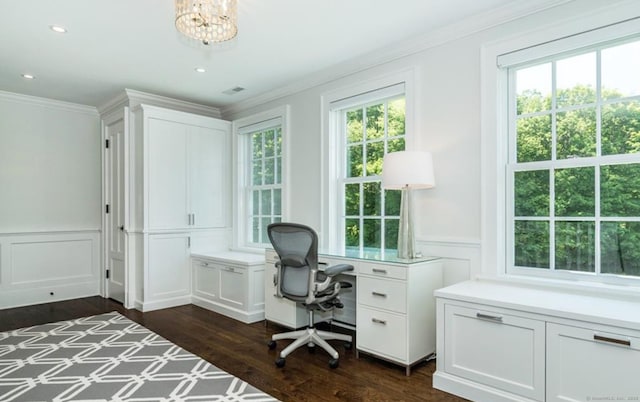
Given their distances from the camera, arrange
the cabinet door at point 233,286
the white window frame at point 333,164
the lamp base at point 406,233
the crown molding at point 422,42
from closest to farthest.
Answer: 1. the crown molding at point 422,42
2. the lamp base at point 406,233
3. the white window frame at point 333,164
4. the cabinet door at point 233,286

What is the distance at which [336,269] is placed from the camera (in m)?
2.88

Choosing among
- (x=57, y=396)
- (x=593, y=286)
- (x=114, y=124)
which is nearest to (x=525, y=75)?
(x=593, y=286)

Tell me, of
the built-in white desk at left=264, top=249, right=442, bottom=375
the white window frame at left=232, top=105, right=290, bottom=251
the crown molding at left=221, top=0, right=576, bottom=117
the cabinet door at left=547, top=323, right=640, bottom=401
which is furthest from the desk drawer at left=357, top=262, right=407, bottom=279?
the white window frame at left=232, top=105, right=290, bottom=251

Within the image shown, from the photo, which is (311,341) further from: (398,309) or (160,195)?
(160,195)

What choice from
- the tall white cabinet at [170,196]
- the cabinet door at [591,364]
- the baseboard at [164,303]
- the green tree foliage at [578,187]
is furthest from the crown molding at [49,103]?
the cabinet door at [591,364]

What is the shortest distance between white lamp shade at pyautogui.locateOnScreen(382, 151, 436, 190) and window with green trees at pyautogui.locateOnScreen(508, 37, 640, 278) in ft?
1.84

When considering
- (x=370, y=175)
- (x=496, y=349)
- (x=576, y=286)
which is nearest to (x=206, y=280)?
(x=370, y=175)

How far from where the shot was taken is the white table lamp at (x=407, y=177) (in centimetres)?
285

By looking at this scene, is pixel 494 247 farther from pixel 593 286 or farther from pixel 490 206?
pixel 593 286

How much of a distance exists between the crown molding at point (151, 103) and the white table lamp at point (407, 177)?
10.4ft

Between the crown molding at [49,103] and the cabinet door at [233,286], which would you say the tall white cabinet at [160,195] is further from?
the cabinet door at [233,286]

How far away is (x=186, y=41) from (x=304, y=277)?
2156 mm

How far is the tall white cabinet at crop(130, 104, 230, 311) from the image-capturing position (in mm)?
4391

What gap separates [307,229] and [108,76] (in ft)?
9.17
